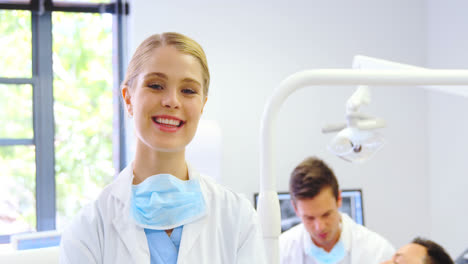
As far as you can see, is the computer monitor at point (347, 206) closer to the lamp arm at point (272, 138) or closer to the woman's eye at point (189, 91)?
the lamp arm at point (272, 138)

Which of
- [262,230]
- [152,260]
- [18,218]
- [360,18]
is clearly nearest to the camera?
[152,260]

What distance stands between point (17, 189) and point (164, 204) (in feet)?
9.42

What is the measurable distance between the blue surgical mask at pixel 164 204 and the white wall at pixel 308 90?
8.43ft

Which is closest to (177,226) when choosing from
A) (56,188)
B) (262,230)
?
(262,230)

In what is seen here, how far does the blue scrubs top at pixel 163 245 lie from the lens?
3.04 ft

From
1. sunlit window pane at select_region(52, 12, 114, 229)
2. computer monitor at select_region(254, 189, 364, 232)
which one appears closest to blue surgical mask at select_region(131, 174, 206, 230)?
computer monitor at select_region(254, 189, 364, 232)

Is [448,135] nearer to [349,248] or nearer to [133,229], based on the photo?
[349,248]

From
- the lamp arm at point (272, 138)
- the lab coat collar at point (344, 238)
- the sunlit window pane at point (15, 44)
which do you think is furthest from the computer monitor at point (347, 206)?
the lamp arm at point (272, 138)

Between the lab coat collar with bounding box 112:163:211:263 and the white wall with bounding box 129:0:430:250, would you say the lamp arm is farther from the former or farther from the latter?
the white wall with bounding box 129:0:430:250

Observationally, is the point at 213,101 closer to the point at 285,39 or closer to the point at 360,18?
the point at 285,39

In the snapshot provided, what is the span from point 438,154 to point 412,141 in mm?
193

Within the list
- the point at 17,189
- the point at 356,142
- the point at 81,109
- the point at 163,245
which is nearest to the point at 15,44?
the point at 81,109

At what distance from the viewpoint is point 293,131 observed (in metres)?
3.71

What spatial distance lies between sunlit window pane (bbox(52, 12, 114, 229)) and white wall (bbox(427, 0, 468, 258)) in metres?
2.21
